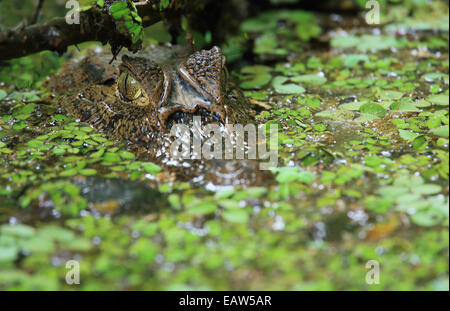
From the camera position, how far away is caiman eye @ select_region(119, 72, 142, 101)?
4.54m

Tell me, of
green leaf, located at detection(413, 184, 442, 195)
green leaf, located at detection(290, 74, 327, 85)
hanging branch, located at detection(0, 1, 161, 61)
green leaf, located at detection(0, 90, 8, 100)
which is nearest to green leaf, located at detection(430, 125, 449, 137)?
green leaf, located at detection(413, 184, 442, 195)

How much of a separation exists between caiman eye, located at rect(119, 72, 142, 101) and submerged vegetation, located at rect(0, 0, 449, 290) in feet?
1.55

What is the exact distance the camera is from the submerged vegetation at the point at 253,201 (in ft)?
9.69

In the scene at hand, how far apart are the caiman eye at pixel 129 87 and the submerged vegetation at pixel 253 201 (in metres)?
0.47

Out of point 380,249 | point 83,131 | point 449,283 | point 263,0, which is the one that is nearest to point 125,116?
point 83,131

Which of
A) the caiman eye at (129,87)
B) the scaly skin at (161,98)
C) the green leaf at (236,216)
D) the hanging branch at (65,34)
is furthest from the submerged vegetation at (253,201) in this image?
the hanging branch at (65,34)

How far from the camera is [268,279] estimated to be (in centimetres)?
291

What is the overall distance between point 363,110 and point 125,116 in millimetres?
2374

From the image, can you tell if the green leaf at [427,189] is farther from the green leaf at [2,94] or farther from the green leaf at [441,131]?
the green leaf at [2,94]

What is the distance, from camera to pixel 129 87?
4605 mm

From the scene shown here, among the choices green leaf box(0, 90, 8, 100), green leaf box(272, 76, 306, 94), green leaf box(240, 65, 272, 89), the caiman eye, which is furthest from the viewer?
green leaf box(240, 65, 272, 89)

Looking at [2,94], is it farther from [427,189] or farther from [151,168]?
[427,189]

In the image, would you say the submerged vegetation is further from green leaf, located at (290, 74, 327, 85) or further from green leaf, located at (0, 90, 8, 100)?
green leaf, located at (290, 74, 327, 85)

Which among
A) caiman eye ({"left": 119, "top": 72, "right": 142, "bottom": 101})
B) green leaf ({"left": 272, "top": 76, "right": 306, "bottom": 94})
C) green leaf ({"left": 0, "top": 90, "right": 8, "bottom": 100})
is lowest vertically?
green leaf ({"left": 272, "top": 76, "right": 306, "bottom": 94})
